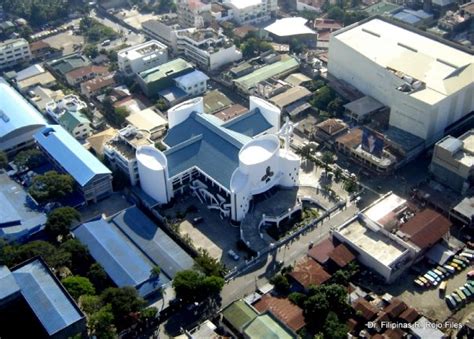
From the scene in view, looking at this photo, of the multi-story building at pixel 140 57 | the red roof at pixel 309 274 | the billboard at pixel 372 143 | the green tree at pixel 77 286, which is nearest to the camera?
the green tree at pixel 77 286

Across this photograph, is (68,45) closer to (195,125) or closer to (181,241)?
(195,125)

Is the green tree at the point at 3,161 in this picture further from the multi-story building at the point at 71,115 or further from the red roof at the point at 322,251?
the red roof at the point at 322,251

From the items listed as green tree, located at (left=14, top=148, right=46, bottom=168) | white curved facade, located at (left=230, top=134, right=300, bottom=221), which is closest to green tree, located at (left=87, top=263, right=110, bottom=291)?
white curved facade, located at (left=230, top=134, right=300, bottom=221)

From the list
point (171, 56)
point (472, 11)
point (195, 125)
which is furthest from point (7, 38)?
point (472, 11)

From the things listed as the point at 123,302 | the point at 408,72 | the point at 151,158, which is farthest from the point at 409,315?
the point at 408,72

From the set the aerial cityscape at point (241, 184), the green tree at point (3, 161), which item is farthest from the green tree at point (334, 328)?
the green tree at point (3, 161)

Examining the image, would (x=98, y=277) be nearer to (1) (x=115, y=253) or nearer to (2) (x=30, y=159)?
(1) (x=115, y=253)

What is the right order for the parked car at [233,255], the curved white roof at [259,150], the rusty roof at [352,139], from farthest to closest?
the rusty roof at [352,139]
the curved white roof at [259,150]
the parked car at [233,255]
